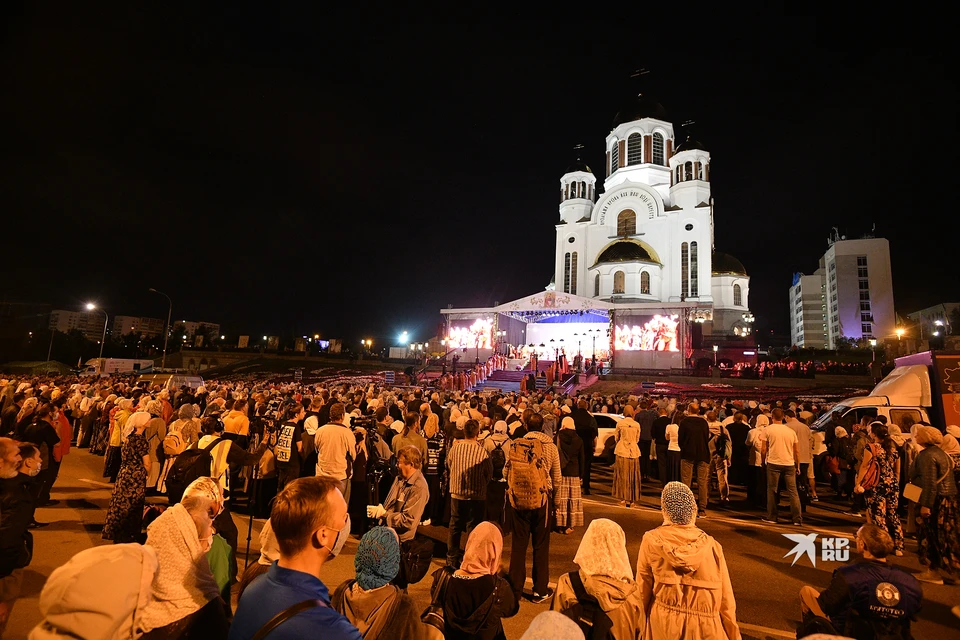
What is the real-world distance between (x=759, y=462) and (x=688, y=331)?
916 inches

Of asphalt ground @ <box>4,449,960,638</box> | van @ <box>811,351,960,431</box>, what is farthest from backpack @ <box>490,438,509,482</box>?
van @ <box>811,351,960,431</box>

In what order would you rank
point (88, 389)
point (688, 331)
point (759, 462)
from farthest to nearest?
point (688, 331)
point (88, 389)
point (759, 462)

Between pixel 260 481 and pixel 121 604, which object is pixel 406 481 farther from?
pixel 260 481

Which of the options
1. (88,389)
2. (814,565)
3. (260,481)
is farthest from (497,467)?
(88,389)

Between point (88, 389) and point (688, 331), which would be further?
point (688, 331)

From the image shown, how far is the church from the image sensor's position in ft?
103

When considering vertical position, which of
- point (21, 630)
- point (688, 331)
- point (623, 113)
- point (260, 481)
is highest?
point (623, 113)

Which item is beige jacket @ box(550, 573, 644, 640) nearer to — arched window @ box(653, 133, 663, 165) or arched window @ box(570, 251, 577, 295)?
arched window @ box(570, 251, 577, 295)

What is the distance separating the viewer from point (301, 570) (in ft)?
5.67

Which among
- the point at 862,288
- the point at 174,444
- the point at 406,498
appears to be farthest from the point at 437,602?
the point at 862,288

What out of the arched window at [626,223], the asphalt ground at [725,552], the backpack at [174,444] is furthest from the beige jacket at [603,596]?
the arched window at [626,223]

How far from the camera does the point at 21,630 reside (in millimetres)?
3738

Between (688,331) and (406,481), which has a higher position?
(688,331)

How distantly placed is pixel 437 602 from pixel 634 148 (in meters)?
49.0
